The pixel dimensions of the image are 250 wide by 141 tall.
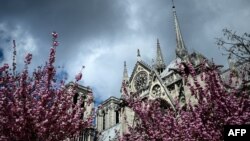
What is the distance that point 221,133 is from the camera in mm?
11992

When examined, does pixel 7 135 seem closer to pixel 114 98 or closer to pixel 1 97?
pixel 1 97

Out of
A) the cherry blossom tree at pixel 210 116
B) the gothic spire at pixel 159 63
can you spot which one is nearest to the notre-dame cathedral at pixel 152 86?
the gothic spire at pixel 159 63

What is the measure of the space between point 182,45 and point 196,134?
89.7 ft

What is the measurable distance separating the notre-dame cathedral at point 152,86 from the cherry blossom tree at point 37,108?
3.55 meters

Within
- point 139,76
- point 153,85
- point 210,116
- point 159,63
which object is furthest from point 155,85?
point 210,116

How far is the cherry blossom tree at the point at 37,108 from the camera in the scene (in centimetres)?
967

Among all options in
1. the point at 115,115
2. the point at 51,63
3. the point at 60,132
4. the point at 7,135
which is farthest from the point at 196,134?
the point at 115,115

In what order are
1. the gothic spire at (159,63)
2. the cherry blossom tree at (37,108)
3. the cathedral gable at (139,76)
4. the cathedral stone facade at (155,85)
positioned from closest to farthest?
the cherry blossom tree at (37,108), the cathedral stone facade at (155,85), the cathedral gable at (139,76), the gothic spire at (159,63)

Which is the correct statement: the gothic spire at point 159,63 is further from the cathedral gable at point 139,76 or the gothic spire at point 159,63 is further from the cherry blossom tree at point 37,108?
the cherry blossom tree at point 37,108

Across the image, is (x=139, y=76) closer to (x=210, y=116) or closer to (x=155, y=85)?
(x=155, y=85)

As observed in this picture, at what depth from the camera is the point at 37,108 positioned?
9.90m

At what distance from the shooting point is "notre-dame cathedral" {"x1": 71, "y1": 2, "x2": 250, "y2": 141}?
88.2ft

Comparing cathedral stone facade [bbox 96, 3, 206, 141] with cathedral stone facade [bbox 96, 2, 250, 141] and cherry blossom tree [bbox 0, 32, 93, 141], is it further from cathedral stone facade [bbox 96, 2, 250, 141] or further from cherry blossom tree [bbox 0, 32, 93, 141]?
cherry blossom tree [bbox 0, 32, 93, 141]

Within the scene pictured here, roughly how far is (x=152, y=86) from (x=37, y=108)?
2078 centimetres
